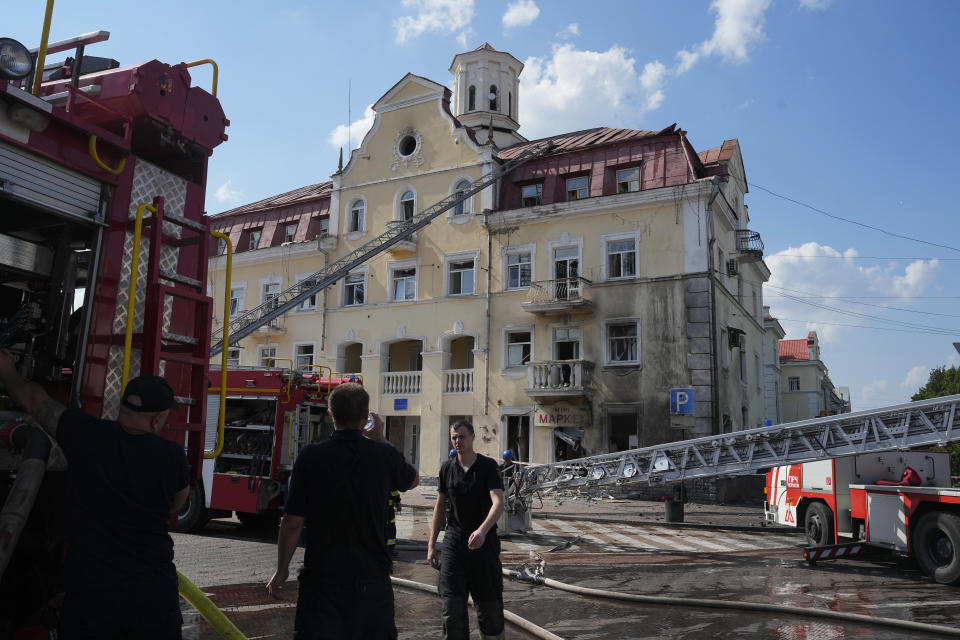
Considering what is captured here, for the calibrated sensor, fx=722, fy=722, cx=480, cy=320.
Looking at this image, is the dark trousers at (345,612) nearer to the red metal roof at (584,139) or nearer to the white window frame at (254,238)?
the red metal roof at (584,139)

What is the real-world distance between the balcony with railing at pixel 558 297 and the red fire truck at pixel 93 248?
2062cm

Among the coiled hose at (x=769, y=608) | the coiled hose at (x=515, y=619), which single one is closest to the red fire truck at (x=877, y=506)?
the coiled hose at (x=769, y=608)

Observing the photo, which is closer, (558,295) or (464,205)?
(558,295)

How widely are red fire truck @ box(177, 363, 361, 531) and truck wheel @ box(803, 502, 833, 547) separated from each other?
9.04m

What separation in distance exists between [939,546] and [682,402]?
1378 centimetres

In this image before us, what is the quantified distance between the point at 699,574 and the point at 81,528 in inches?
361

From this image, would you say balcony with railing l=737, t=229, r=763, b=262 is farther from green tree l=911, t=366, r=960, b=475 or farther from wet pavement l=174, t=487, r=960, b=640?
green tree l=911, t=366, r=960, b=475

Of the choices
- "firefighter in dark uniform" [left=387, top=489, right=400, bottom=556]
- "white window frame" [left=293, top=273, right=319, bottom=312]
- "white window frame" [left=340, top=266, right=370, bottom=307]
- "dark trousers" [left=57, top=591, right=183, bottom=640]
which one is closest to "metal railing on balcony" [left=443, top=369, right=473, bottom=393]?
"white window frame" [left=340, top=266, right=370, bottom=307]

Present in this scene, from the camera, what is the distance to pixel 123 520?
3.16 metres

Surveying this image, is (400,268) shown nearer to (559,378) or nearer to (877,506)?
(559,378)

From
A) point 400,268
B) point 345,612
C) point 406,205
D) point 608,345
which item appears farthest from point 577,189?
point 345,612

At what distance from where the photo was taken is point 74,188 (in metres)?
4.21

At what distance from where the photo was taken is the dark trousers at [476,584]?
520cm

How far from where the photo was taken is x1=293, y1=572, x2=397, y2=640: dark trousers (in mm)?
3451
